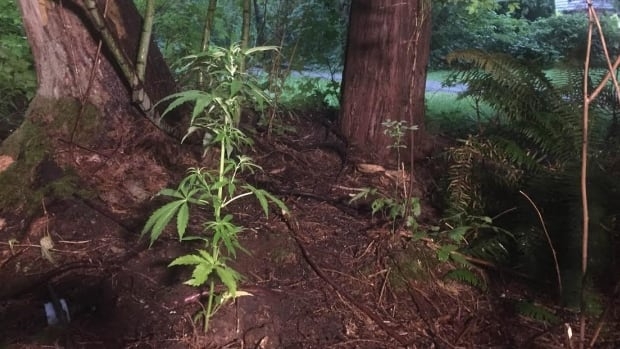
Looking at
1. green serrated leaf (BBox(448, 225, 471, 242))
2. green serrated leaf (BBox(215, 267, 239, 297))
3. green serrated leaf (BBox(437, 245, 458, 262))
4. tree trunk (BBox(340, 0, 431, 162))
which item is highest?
tree trunk (BBox(340, 0, 431, 162))

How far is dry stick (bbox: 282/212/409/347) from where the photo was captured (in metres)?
2.42

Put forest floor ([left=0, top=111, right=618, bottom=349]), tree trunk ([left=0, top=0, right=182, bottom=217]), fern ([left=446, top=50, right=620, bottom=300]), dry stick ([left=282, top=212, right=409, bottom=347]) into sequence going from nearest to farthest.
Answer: forest floor ([left=0, top=111, right=618, bottom=349]) < dry stick ([left=282, top=212, right=409, bottom=347]) < fern ([left=446, top=50, right=620, bottom=300]) < tree trunk ([left=0, top=0, right=182, bottom=217])

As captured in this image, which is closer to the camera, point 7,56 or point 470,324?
point 470,324

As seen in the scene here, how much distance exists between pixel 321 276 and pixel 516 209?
125cm

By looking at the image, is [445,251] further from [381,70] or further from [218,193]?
[381,70]

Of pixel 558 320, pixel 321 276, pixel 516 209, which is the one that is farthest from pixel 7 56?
pixel 558 320

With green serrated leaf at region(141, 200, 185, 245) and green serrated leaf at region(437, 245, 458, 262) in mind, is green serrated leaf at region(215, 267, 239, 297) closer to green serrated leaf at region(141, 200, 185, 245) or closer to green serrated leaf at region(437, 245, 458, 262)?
green serrated leaf at region(141, 200, 185, 245)

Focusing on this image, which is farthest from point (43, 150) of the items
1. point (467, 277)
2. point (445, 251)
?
point (467, 277)

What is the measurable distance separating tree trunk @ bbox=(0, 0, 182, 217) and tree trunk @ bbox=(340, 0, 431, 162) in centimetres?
145

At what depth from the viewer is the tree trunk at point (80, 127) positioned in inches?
119

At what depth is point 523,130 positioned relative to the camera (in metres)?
3.37

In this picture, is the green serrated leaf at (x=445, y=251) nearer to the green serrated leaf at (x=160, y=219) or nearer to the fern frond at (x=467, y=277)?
the fern frond at (x=467, y=277)

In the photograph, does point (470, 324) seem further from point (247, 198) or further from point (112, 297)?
point (112, 297)

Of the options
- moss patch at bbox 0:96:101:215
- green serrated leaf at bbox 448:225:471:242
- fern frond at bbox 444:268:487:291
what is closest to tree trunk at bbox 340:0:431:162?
green serrated leaf at bbox 448:225:471:242
